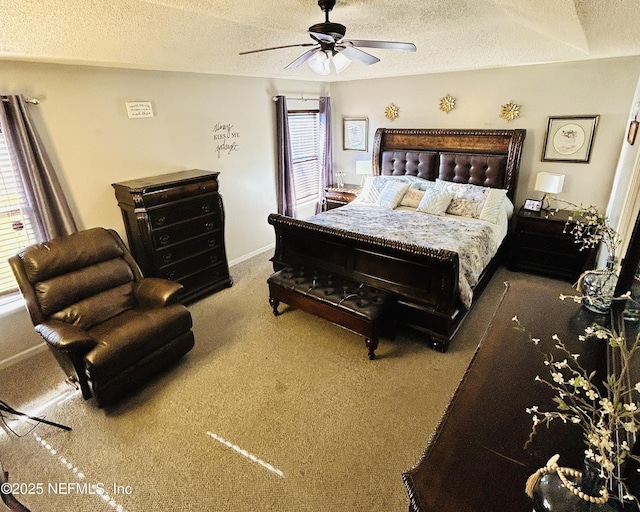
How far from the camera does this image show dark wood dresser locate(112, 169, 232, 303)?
3.20 metres

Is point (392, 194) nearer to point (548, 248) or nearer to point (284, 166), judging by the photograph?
point (284, 166)

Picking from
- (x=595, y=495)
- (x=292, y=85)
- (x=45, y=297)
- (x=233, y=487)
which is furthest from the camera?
(x=292, y=85)

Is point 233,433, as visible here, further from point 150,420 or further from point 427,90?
point 427,90

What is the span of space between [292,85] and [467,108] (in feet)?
7.87

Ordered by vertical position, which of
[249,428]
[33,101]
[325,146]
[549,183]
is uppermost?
[33,101]

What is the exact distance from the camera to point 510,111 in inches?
162

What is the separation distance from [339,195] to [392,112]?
4.59 feet

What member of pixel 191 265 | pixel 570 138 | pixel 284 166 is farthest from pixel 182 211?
pixel 570 138

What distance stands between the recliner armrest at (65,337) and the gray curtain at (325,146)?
13.0ft

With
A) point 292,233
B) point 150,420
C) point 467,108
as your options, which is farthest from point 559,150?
point 150,420

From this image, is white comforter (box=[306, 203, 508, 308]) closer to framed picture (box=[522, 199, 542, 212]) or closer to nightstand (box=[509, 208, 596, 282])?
nightstand (box=[509, 208, 596, 282])

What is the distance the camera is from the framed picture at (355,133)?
5.35m

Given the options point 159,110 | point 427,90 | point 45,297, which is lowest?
point 45,297

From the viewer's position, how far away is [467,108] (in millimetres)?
4402
